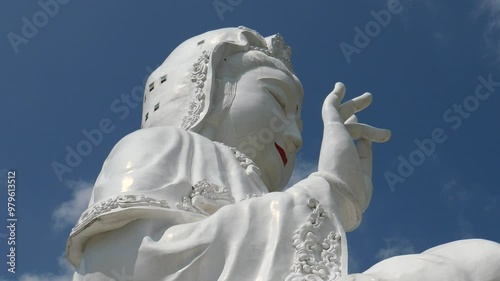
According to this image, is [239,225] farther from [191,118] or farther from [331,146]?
[191,118]

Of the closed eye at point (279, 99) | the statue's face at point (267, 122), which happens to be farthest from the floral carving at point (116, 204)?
the closed eye at point (279, 99)

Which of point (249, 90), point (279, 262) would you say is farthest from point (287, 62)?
point (279, 262)

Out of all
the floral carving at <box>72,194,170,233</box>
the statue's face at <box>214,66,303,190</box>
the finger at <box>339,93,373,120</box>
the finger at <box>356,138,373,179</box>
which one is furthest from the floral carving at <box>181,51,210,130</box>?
the floral carving at <box>72,194,170,233</box>

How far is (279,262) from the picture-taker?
5246mm

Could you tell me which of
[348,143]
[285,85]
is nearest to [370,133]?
[348,143]

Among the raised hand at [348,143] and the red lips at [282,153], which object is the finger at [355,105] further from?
the red lips at [282,153]

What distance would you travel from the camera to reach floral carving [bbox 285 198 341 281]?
5211 millimetres

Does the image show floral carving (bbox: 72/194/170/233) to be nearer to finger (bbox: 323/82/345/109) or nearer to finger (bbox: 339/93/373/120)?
finger (bbox: 323/82/345/109)

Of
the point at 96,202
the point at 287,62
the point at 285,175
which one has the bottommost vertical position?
the point at 285,175

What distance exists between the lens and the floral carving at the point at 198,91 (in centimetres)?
685

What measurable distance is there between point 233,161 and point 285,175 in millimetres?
980

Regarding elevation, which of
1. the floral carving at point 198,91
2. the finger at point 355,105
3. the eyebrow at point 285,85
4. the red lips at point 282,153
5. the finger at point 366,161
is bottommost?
the finger at point 366,161

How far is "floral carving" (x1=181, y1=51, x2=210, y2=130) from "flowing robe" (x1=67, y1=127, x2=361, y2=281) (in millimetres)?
872

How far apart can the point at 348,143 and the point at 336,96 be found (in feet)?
1.77
